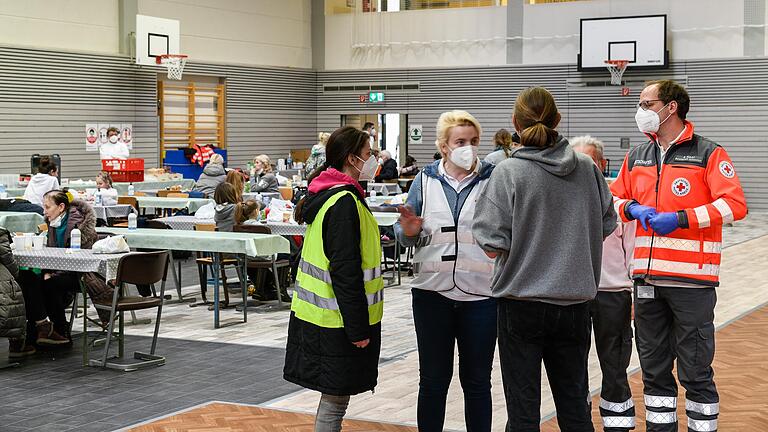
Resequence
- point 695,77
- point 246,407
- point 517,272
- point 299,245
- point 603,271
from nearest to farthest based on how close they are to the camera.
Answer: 1. point 517,272
2. point 603,271
3. point 246,407
4. point 299,245
5. point 695,77

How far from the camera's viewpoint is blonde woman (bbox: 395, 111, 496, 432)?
4.11 metres

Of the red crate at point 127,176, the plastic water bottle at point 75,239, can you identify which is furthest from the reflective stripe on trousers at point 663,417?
the red crate at point 127,176

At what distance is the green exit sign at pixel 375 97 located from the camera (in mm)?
24734

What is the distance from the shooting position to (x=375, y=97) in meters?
24.8

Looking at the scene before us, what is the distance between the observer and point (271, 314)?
9359 millimetres

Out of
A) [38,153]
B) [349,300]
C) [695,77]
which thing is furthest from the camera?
[695,77]

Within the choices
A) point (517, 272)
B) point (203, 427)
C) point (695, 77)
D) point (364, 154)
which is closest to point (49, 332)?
point (203, 427)

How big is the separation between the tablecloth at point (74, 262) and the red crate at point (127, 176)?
10.0 m

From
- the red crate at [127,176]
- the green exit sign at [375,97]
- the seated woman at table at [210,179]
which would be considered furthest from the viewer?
the green exit sign at [375,97]

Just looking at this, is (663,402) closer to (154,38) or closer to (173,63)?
(154,38)

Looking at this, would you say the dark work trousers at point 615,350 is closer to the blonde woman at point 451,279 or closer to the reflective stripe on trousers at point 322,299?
the blonde woman at point 451,279

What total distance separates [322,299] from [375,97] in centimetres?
2103

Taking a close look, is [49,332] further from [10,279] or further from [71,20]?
[71,20]

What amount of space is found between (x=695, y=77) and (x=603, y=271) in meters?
17.7
